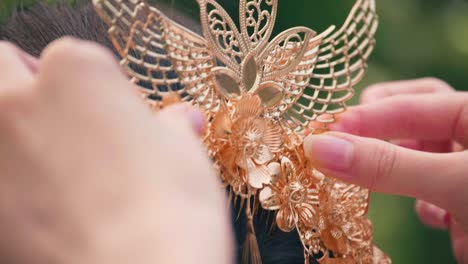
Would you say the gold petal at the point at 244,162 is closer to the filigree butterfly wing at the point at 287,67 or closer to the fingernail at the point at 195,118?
the filigree butterfly wing at the point at 287,67

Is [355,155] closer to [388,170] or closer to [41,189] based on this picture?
[388,170]

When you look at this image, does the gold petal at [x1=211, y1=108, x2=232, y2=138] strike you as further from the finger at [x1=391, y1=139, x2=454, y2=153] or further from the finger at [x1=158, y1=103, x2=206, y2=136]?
the finger at [x1=391, y1=139, x2=454, y2=153]

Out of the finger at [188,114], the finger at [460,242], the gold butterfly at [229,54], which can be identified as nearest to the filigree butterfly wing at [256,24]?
the gold butterfly at [229,54]

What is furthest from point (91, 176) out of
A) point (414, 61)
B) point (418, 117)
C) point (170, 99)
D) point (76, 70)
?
point (414, 61)

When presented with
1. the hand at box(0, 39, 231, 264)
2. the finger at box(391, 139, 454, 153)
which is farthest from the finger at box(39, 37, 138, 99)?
the finger at box(391, 139, 454, 153)

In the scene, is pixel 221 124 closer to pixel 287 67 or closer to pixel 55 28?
pixel 287 67
